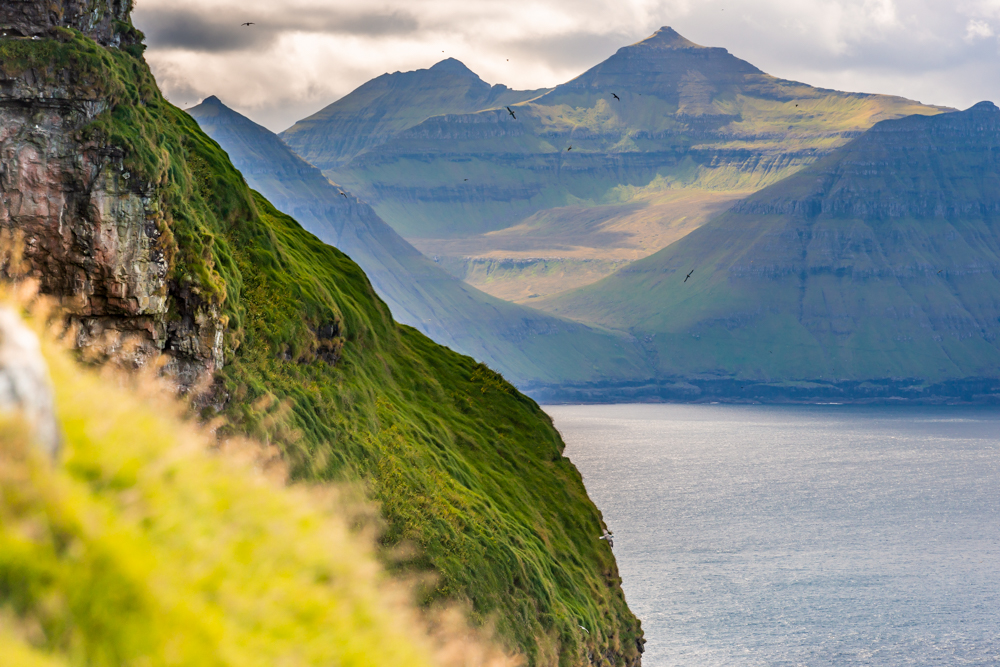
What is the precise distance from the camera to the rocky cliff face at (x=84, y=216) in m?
27.5

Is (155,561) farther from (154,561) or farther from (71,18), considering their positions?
(71,18)

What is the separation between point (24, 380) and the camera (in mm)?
5082

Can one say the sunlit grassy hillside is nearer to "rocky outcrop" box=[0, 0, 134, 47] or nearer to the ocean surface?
"rocky outcrop" box=[0, 0, 134, 47]

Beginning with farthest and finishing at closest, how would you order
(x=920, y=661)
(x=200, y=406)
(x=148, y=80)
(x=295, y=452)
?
(x=920, y=661)
(x=148, y=80)
(x=295, y=452)
(x=200, y=406)

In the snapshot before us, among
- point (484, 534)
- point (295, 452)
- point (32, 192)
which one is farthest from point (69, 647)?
point (484, 534)

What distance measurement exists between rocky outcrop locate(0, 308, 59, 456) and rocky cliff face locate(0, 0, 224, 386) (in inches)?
899

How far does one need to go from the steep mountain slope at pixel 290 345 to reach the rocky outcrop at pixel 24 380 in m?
0.53

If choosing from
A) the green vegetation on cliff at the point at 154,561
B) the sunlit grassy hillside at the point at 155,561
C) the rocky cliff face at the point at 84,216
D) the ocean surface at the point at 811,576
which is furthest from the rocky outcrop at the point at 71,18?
the ocean surface at the point at 811,576

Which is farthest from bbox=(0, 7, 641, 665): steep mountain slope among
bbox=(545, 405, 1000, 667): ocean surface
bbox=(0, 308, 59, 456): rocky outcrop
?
bbox=(545, 405, 1000, 667): ocean surface

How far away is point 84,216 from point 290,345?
1382 cm

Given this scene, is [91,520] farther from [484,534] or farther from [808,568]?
[808,568]

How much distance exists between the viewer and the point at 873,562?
145500 mm

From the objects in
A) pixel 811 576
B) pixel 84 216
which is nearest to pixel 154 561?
pixel 84 216

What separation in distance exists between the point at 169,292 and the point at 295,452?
709cm
